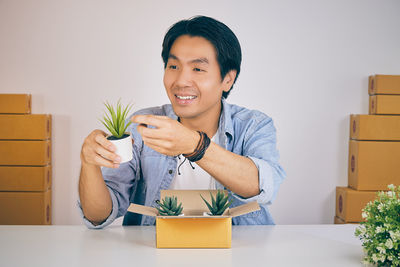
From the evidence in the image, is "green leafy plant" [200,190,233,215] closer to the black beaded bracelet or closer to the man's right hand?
the black beaded bracelet

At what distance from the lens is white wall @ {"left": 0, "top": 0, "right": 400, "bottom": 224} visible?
10.8ft

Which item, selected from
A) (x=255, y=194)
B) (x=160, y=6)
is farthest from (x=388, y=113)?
(x=255, y=194)

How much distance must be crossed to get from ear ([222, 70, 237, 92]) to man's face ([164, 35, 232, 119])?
0.21ft

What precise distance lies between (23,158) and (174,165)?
1.90 metres

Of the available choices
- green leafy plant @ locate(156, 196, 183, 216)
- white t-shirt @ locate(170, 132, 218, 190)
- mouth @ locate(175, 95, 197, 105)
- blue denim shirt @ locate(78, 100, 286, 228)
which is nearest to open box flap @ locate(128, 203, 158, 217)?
green leafy plant @ locate(156, 196, 183, 216)

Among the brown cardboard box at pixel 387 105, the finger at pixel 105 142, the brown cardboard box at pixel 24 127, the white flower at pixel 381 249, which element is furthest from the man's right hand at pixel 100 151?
the brown cardboard box at pixel 387 105

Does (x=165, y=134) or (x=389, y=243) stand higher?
(x=165, y=134)

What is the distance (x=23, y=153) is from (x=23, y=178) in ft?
0.64

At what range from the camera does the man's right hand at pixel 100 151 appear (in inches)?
42.4

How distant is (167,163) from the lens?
1676 millimetres

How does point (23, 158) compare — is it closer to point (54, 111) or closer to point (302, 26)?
point (54, 111)

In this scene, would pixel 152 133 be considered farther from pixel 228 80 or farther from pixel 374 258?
pixel 228 80

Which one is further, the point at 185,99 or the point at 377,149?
the point at 377,149

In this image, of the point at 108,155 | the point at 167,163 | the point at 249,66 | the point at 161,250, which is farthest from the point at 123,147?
the point at 249,66
